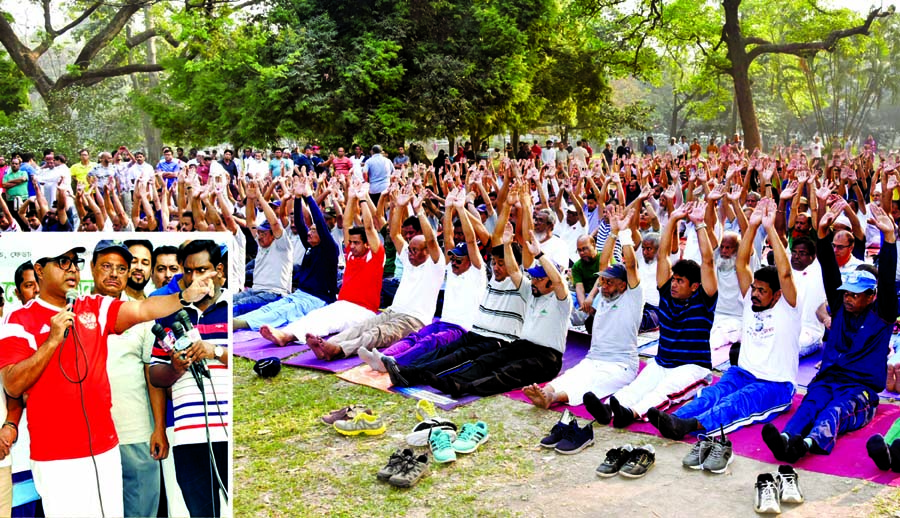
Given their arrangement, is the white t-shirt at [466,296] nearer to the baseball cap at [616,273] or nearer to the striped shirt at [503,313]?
the striped shirt at [503,313]

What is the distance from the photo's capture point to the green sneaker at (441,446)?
525cm

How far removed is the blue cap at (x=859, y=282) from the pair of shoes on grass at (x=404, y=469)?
2.89 meters

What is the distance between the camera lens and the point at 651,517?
14.6 ft

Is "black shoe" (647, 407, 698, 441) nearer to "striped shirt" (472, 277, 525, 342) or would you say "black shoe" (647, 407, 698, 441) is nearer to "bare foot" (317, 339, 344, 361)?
"striped shirt" (472, 277, 525, 342)

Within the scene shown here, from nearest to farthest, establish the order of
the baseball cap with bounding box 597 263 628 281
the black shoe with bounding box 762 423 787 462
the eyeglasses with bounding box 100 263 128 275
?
the eyeglasses with bounding box 100 263 128 275 < the black shoe with bounding box 762 423 787 462 < the baseball cap with bounding box 597 263 628 281

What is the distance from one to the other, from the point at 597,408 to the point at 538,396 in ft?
1.72

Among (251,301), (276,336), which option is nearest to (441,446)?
(276,336)

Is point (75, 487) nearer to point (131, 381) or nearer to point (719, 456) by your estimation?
point (131, 381)

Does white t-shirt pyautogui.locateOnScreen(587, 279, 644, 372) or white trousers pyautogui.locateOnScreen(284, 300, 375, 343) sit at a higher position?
white t-shirt pyautogui.locateOnScreen(587, 279, 644, 372)

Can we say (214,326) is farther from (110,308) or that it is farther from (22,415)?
(22,415)

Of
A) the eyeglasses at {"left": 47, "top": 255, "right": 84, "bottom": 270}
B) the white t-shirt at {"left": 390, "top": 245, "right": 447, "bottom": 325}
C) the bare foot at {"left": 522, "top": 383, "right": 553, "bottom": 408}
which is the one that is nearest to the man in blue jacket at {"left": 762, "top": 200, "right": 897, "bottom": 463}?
the bare foot at {"left": 522, "top": 383, "right": 553, "bottom": 408}

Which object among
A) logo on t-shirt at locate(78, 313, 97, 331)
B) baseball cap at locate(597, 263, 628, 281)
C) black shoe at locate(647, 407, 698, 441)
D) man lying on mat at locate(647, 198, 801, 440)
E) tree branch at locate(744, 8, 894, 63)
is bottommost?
black shoe at locate(647, 407, 698, 441)

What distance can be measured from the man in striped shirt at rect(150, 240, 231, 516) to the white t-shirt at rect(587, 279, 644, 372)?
145 inches

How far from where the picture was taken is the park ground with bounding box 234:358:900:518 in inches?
180
